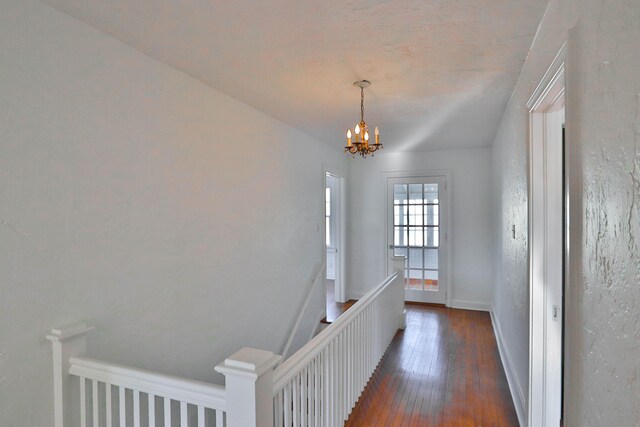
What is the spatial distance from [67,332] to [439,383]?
8.95 feet

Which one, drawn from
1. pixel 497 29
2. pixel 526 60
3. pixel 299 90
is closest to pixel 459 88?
pixel 526 60

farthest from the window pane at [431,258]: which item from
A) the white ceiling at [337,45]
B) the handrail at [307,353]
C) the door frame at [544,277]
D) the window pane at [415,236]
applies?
the door frame at [544,277]

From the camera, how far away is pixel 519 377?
2592 millimetres

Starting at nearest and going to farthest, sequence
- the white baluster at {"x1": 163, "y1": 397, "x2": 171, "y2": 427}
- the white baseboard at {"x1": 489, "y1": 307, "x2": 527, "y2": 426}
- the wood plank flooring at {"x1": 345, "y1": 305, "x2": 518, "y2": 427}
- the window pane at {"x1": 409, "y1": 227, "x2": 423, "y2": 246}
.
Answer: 1. the white baluster at {"x1": 163, "y1": 397, "x2": 171, "y2": 427}
2. the white baseboard at {"x1": 489, "y1": 307, "x2": 527, "y2": 426}
3. the wood plank flooring at {"x1": 345, "y1": 305, "x2": 518, "y2": 427}
4. the window pane at {"x1": 409, "y1": 227, "x2": 423, "y2": 246}

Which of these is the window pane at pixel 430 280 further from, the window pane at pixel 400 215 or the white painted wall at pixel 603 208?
the white painted wall at pixel 603 208

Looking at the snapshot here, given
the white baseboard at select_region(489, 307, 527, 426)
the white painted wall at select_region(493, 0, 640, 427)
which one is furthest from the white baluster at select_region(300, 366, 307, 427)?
the white baseboard at select_region(489, 307, 527, 426)

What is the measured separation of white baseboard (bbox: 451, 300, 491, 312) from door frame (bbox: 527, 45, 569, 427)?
341 centimetres

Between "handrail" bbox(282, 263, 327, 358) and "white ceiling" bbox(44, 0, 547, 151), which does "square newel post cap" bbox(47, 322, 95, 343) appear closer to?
"white ceiling" bbox(44, 0, 547, 151)

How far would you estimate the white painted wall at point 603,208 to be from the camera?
32.6 inches

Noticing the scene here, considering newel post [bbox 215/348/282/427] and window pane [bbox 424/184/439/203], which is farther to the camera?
window pane [bbox 424/184/439/203]

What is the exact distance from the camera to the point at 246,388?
1.19 metres

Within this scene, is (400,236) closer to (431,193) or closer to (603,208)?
(431,193)

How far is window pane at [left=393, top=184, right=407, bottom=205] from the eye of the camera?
5.77m

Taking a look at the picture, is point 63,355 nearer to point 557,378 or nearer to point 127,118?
point 127,118
